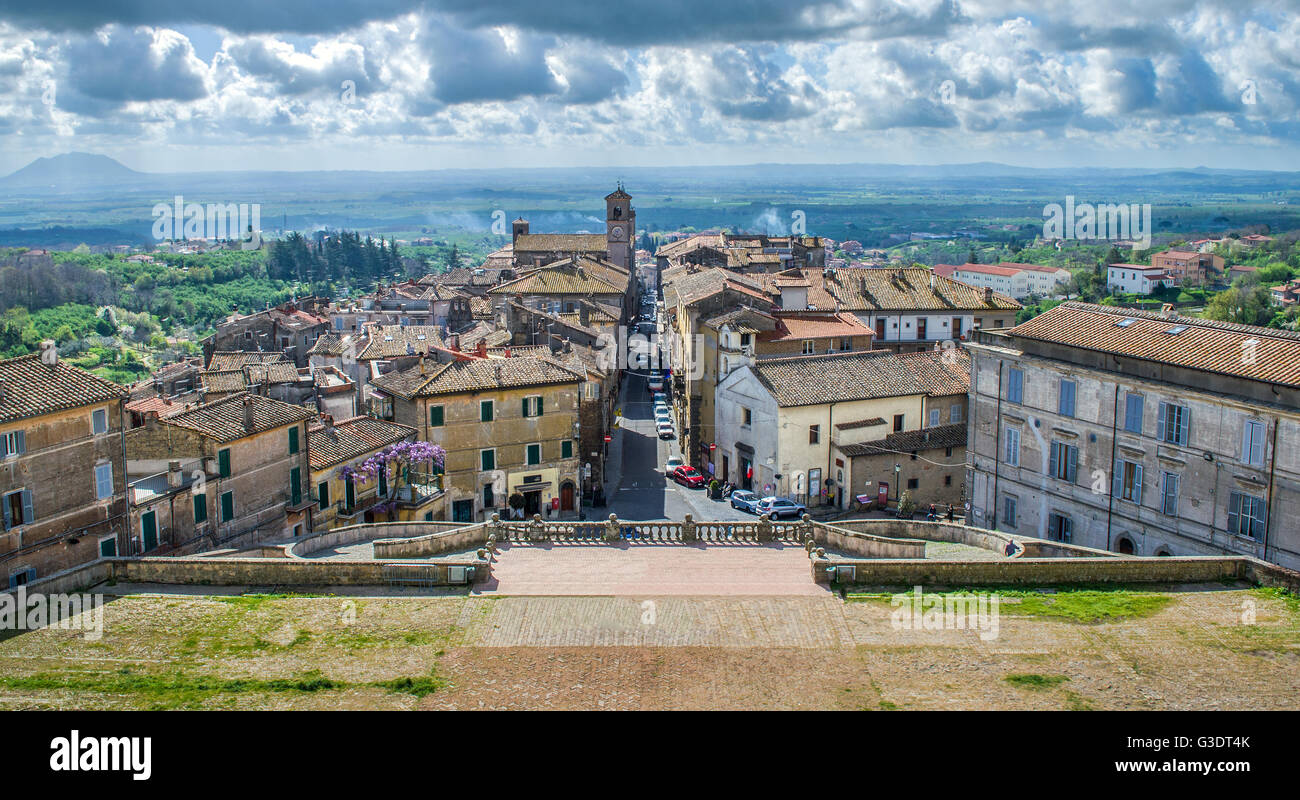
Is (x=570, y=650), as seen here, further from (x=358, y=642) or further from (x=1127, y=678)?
(x=1127, y=678)

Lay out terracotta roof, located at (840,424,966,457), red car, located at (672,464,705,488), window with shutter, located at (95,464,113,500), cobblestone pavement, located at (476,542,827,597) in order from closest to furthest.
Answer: cobblestone pavement, located at (476,542,827,597) → window with shutter, located at (95,464,113,500) → terracotta roof, located at (840,424,966,457) → red car, located at (672,464,705,488)

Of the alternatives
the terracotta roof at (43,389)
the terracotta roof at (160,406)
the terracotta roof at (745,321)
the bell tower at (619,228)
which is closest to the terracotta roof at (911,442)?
the terracotta roof at (745,321)

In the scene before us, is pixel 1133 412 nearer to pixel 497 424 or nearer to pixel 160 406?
pixel 497 424

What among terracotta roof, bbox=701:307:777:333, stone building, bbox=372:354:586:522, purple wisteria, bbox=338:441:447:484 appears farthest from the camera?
terracotta roof, bbox=701:307:777:333

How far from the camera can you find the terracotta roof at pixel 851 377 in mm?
53531

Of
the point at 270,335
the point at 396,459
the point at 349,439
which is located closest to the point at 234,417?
the point at 349,439

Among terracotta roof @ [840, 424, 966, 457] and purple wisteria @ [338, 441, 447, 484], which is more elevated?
purple wisteria @ [338, 441, 447, 484]

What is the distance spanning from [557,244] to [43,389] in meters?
92.1

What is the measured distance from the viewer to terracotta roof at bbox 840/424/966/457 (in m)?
53.8

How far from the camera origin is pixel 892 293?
80.1 meters

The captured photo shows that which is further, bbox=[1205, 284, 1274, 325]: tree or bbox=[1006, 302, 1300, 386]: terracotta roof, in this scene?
bbox=[1205, 284, 1274, 325]: tree

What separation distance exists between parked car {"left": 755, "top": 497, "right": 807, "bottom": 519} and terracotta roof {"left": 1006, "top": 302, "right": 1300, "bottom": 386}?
11654 millimetres

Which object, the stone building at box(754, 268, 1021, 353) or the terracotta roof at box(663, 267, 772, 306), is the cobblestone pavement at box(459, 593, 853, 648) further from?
the stone building at box(754, 268, 1021, 353)

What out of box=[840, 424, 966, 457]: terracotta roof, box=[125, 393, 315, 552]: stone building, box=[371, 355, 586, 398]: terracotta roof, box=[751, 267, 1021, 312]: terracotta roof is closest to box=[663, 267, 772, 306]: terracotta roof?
box=[751, 267, 1021, 312]: terracotta roof
